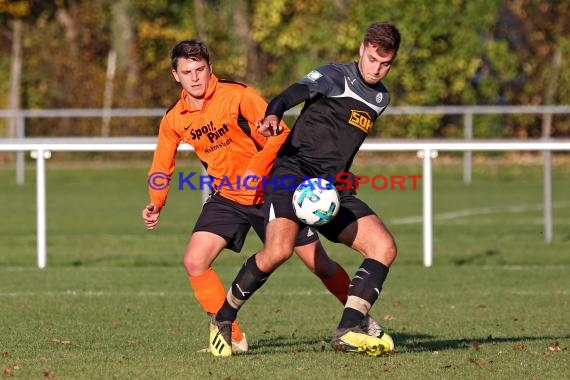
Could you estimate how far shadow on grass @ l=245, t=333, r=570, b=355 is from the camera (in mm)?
8085

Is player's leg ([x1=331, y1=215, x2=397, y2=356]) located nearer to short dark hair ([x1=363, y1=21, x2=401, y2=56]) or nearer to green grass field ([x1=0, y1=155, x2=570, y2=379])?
green grass field ([x1=0, y1=155, x2=570, y2=379])

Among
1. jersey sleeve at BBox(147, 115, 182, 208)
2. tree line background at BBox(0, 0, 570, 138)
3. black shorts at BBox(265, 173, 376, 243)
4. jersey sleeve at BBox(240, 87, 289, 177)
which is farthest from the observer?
tree line background at BBox(0, 0, 570, 138)

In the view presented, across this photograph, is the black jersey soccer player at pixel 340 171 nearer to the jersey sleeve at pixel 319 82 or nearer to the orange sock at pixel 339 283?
the jersey sleeve at pixel 319 82

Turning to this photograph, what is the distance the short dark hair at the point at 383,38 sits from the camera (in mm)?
7422

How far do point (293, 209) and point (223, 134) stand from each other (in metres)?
0.73

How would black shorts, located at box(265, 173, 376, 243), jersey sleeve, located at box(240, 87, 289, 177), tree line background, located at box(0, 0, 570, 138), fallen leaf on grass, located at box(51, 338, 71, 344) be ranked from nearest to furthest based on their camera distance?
black shorts, located at box(265, 173, 376, 243), jersey sleeve, located at box(240, 87, 289, 177), fallen leaf on grass, located at box(51, 338, 71, 344), tree line background, located at box(0, 0, 570, 138)

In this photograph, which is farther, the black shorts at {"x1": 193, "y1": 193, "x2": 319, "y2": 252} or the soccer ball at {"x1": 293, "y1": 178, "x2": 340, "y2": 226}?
the black shorts at {"x1": 193, "y1": 193, "x2": 319, "y2": 252}

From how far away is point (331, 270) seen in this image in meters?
8.14

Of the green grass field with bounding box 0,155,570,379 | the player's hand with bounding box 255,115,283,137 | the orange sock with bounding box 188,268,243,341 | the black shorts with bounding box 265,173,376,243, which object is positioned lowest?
the green grass field with bounding box 0,155,570,379

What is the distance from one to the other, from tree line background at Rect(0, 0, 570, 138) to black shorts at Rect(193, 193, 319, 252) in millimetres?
20816

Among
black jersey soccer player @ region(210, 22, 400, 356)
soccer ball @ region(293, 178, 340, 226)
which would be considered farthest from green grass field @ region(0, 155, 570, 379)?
soccer ball @ region(293, 178, 340, 226)

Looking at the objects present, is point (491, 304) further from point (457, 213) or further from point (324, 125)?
point (457, 213)

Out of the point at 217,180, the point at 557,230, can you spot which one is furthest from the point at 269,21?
the point at 217,180

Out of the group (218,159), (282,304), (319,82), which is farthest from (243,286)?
(282,304)
